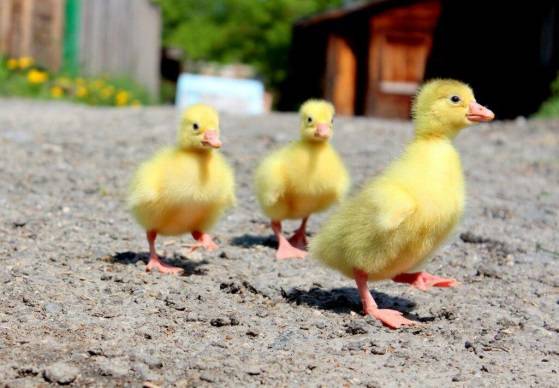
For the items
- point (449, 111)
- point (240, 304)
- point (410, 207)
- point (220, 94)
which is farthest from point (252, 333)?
point (220, 94)

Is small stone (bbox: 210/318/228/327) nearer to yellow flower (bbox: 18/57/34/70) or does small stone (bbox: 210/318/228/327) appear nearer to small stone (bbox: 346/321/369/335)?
small stone (bbox: 346/321/369/335)

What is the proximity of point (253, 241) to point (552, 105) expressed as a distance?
9.10 metres

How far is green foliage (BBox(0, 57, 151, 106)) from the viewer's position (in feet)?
48.1

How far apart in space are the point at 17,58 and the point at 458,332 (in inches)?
492

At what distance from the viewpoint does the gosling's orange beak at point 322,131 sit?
5.59m

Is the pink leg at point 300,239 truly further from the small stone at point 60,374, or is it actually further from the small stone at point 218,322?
the small stone at point 60,374

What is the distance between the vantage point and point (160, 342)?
410 centimetres

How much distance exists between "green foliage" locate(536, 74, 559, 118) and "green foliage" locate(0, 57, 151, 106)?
7.09m

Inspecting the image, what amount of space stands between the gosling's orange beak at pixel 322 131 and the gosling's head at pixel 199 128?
0.75 metres

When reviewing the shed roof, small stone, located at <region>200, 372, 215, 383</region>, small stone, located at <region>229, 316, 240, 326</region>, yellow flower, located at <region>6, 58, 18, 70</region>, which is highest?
the shed roof

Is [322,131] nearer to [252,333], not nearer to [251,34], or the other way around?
[252,333]

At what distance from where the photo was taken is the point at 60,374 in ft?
11.8

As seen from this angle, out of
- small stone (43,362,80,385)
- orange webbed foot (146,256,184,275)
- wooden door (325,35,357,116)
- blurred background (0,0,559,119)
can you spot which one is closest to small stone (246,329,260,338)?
small stone (43,362,80,385)

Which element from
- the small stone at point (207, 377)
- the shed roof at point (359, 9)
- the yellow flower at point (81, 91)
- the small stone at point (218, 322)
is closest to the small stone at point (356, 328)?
the small stone at point (218, 322)
